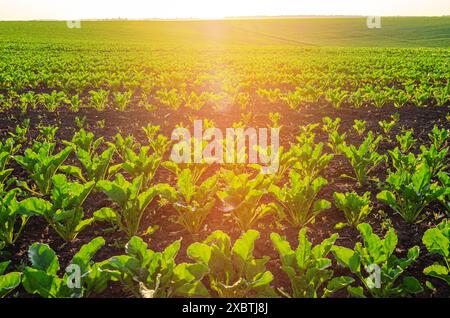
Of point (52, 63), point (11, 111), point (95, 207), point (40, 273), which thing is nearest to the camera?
point (40, 273)

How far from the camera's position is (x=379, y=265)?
9.59ft

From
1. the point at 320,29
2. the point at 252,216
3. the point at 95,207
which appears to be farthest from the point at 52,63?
the point at 320,29

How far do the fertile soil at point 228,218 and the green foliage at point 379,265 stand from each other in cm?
37

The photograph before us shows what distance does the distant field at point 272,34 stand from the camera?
5191 cm

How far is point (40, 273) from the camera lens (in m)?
2.52

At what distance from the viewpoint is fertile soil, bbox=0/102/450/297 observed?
3594mm

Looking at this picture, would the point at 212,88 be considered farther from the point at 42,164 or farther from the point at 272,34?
the point at 272,34

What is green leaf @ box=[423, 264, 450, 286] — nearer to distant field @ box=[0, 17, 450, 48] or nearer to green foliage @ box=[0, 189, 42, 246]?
green foliage @ box=[0, 189, 42, 246]

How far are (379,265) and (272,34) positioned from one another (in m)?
68.6

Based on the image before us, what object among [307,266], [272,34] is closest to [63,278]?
[307,266]

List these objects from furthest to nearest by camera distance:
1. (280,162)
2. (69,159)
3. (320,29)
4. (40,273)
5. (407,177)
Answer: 1. (320,29)
2. (69,159)
3. (280,162)
4. (407,177)
5. (40,273)

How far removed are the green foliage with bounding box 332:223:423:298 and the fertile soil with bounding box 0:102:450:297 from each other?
0.37 meters
